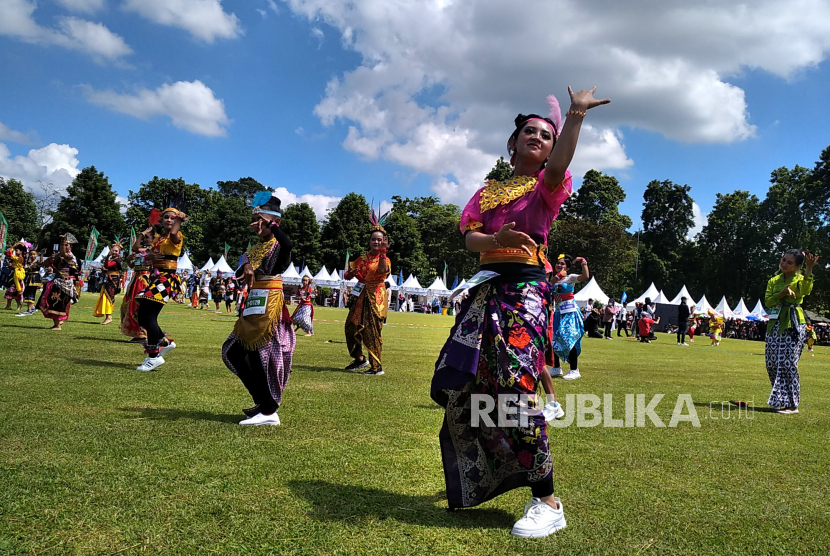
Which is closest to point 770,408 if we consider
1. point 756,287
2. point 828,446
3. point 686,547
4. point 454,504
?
point 828,446

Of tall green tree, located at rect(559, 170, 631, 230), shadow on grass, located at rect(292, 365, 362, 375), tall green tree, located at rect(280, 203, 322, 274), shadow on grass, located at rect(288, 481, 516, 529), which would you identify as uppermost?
tall green tree, located at rect(559, 170, 631, 230)

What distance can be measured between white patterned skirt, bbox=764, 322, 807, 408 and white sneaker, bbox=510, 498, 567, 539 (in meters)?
5.81

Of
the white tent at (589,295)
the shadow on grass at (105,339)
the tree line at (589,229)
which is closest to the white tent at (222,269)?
the tree line at (589,229)

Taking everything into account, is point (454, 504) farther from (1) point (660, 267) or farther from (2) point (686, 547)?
(1) point (660, 267)

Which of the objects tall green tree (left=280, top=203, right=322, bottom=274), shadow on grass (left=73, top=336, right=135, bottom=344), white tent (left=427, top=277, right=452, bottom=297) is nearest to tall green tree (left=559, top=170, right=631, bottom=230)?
white tent (left=427, top=277, right=452, bottom=297)

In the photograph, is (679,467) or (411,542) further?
(679,467)

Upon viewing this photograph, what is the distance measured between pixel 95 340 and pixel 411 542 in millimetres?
10364

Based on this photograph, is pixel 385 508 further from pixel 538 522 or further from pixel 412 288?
pixel 412 288

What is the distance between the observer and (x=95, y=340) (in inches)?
442

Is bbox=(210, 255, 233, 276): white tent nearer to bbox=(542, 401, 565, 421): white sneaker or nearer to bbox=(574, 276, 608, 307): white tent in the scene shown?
bbox=(574, 276, 608, 307): white tent

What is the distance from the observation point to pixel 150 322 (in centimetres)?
828

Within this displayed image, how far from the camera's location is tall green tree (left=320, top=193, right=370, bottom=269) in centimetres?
6575

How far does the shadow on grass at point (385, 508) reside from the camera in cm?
310

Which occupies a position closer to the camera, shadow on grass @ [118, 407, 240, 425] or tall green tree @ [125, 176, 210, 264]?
shadow on grass @ [118, 407, 240, 425]
